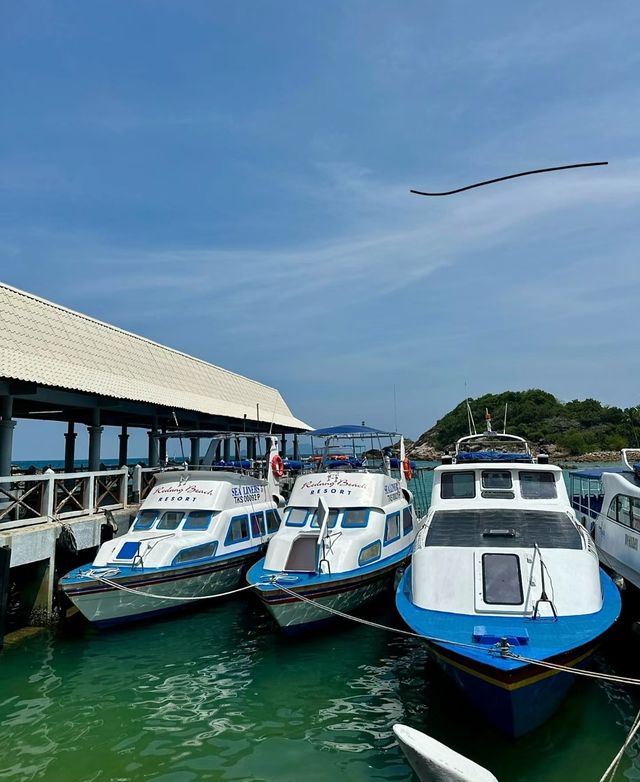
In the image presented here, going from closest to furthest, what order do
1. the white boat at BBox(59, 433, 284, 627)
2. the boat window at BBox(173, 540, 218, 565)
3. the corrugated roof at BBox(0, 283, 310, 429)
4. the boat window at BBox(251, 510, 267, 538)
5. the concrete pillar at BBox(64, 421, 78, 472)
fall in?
1. the white boat at BBox(59, 433, 284, 627)
2. the boat window at BBox(173, 540, 218, 565)
3. the boat window at BBox(251, 510, 267, 538)
4. the corrugated roof at BBox(0, 283, 310, 429)
5. the concrete pillar at BBox(64, 421, 78, 472)

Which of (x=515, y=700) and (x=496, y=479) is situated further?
(x=496, y=479)

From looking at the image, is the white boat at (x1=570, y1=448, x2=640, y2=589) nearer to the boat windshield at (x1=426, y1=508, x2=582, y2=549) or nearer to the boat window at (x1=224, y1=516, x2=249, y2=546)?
the boat windshield at (x1=426, y1=508, x2=582, y2=549)

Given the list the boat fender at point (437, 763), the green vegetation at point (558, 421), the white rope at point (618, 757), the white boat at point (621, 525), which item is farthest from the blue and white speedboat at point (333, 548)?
the green vegetation at point (558, 421)

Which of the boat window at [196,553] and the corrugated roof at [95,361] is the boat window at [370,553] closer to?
the boat window at [196,553]

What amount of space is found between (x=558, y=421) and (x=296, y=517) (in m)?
90.4

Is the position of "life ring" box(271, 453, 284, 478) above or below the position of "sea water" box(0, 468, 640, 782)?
above

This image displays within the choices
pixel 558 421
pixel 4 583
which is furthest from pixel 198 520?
pixel 558 421

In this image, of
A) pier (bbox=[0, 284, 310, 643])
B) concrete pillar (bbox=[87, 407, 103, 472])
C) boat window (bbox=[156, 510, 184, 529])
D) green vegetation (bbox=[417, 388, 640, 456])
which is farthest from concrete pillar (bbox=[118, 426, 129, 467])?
green vegetation (bbox=[417, 388, 640, 456])

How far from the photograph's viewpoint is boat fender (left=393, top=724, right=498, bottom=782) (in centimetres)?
531

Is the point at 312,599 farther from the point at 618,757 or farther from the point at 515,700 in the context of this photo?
the point at 618,757

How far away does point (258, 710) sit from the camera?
30.5 feet

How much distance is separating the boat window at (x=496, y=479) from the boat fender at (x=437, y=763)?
7.37 metres

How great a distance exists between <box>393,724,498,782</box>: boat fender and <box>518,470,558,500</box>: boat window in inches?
292

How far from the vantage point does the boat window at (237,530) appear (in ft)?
50.4
